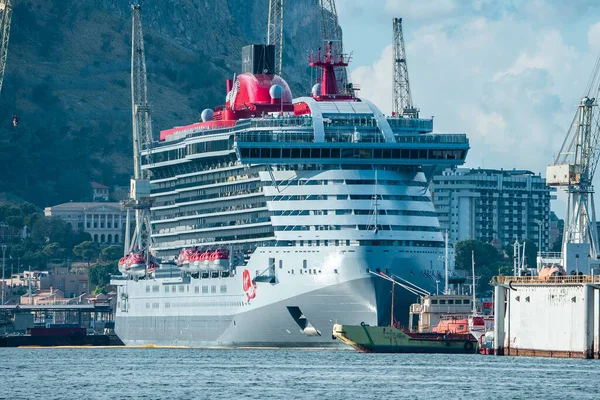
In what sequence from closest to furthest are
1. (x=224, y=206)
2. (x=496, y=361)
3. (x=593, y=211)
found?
(x=496, y=361) → (x=224, y=206) → (x=593, y=211)

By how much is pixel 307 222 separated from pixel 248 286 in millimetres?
8682

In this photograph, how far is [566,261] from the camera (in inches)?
6594

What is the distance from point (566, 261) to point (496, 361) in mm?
35529

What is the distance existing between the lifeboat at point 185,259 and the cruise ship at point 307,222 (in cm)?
13

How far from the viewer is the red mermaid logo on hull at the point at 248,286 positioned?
154 meters

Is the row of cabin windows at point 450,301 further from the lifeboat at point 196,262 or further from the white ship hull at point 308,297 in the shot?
the lifeboat at point 196,262

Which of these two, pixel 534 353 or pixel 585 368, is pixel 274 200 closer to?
pixel 534 353

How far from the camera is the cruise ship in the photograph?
148 meters

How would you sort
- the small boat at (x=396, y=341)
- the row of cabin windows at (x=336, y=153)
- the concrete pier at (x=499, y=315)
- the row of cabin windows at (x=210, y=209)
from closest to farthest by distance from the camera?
the concrete pier at (x=499, y=315) < the small boat at (x=396, y=341) < the row of cabin windows at (x=336, y=153) < the row of cabin windows at (x=210, y=209)

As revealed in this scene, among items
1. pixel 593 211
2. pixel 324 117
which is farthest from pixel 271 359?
pixel 593 211

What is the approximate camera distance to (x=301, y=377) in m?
119

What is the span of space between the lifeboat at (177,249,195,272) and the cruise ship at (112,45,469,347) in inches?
5.1

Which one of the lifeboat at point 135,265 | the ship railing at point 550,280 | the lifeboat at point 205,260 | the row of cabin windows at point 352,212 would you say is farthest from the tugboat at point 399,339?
the lifeboat at point 135,265

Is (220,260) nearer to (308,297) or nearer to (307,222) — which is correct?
(307,222)
